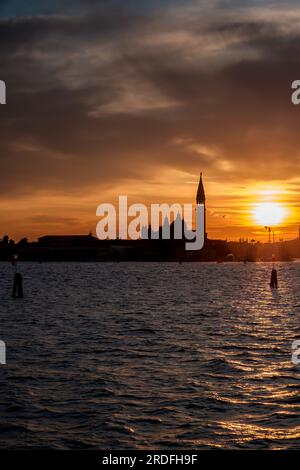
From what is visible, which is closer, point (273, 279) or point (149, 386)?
point (149, 386)

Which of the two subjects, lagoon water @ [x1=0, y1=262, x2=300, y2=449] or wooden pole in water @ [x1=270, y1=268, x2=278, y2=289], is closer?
lagoon water @ [x1=0, y1=262, x2=300, y2=449]

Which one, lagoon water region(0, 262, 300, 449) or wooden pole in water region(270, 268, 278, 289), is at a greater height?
wooden pole in water region(270, 268, 278, 289)

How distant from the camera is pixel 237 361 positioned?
89.4 ft

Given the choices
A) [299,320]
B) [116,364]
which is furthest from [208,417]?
[299,320]

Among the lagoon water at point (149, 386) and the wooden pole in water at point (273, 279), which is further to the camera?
the wooden pole in water at point (273, 279)

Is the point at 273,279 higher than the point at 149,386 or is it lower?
higher

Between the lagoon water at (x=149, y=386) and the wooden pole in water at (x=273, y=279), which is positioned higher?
the wooden pole in water at (x=273, y=279)

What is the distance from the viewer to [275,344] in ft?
107
